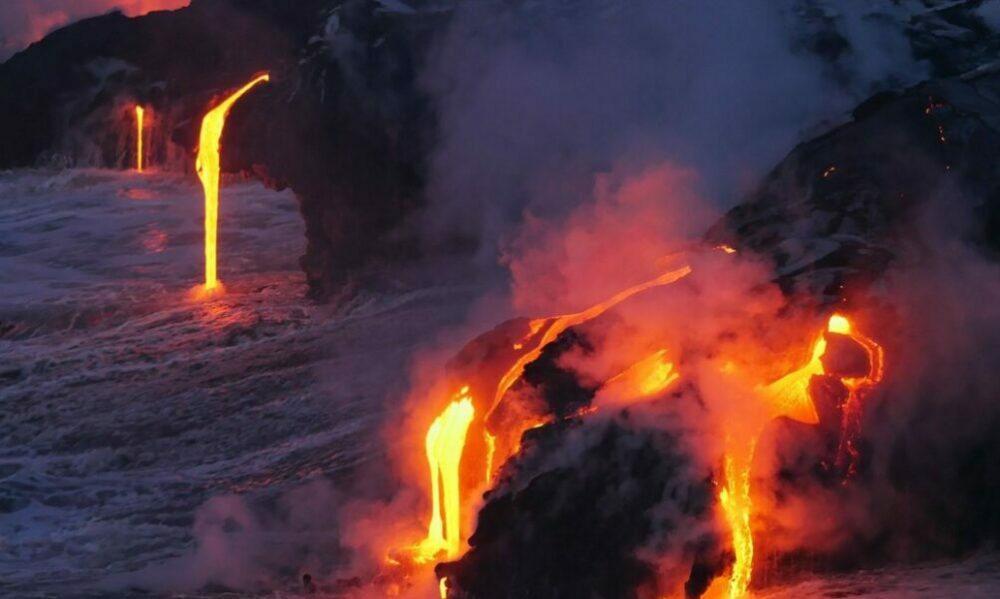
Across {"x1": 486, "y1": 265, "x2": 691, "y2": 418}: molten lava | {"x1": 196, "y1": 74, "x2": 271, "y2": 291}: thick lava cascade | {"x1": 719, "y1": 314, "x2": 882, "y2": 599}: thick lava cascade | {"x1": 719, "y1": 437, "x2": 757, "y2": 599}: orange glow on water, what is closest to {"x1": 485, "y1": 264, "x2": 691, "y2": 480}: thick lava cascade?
{"x1": 486, "y1": 265, "x2": 691, "y2": 418}: molten lava

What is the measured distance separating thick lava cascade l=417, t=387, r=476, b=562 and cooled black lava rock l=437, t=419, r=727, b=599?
25.8 inches

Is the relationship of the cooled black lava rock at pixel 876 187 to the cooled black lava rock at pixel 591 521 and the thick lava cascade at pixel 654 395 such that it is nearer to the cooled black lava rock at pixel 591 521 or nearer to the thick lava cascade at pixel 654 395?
the thick lava cascade at pixel 654 395

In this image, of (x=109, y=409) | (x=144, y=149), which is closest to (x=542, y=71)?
(x=109, y=409)

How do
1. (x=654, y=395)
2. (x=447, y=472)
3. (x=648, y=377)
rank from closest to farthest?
(x=654, y=395) < (x=648, y=377) < (x=447, y=472)

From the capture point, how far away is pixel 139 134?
58.0ft

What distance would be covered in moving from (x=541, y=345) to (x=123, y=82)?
41.1ft

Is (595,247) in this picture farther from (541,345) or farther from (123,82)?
(123,82)

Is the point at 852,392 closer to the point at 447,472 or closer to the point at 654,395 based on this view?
the point at 654,395

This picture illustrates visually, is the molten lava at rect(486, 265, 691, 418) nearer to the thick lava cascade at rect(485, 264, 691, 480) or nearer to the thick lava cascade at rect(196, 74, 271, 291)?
the thick lava cascade at rect(485, 264, 691, 480)

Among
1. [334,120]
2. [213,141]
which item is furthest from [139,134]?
[334,120]

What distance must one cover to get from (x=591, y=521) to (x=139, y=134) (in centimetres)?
1315

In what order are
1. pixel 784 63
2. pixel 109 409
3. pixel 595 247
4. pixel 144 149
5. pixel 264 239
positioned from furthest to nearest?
pixel 144 149 < pixel 264 239 < pixel 109 409 < pixel 784 63 < pixel 595 247

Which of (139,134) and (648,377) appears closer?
(648,377)

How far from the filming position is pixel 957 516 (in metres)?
5.84
